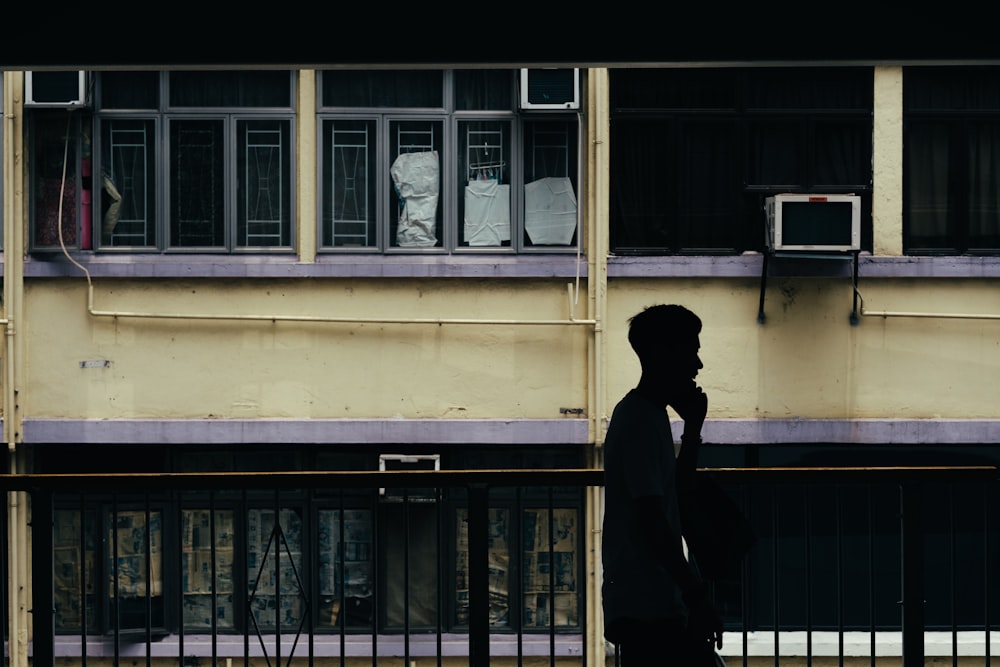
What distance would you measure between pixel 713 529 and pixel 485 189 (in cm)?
913

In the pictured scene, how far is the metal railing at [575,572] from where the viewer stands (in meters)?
6.57

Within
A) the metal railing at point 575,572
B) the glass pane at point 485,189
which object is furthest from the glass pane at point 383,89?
the metal railing at point 575,572

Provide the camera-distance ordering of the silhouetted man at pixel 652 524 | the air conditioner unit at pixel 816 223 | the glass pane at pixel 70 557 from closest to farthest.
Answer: the silhouetted man at pixel 652 524, the glass pane at pixel 70 557, the air conditioner unit at pixel 816 223

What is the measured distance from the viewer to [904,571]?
668cm

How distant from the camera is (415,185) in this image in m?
14.2

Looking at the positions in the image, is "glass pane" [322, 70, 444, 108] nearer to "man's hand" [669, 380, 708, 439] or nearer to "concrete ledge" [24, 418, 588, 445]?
"concrete ledge" [24, 418, 588, 445]

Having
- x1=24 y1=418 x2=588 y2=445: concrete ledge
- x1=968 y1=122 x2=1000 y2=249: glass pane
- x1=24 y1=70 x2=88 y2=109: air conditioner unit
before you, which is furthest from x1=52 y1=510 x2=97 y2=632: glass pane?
x1=968 y1=122 x2=1000 y2=249: glass pane

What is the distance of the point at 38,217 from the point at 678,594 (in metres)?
10.4

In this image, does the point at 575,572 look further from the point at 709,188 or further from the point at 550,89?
the point at 550,89

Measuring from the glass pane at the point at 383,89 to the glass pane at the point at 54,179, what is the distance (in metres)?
2.47

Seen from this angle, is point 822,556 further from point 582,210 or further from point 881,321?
point 582,210

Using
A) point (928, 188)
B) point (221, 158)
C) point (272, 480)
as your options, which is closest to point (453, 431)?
point (221, 158)

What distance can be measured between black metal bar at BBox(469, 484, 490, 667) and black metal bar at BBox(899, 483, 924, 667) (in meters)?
1.90

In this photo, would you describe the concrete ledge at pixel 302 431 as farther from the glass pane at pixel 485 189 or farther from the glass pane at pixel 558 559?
the glass pane at pixel 485 189
